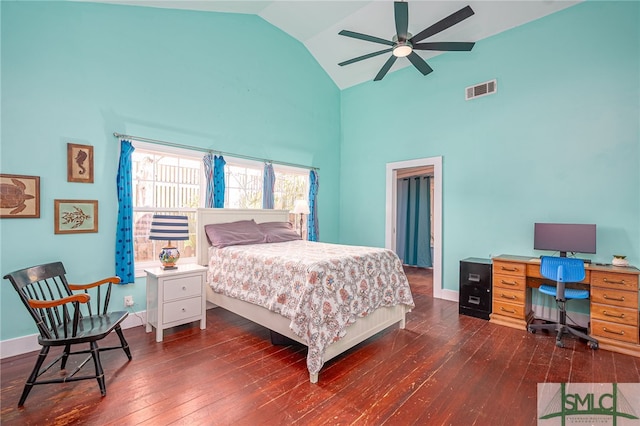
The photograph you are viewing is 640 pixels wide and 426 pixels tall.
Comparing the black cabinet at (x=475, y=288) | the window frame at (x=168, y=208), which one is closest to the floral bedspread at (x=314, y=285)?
the window frame at (x=168, y=208)

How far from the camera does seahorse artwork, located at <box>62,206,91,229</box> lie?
2.91 m

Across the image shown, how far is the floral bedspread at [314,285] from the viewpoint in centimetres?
228

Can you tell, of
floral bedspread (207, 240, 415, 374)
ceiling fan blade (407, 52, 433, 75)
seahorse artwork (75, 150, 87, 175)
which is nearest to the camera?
floral bedspread (207, 240, 415, 374)

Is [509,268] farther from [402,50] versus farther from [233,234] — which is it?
[233,234]

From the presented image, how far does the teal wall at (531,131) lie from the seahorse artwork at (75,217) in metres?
4.36

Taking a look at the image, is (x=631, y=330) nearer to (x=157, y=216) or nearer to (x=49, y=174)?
(x=157, y=216)

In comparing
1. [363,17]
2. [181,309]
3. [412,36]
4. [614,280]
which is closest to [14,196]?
→ [181,309]

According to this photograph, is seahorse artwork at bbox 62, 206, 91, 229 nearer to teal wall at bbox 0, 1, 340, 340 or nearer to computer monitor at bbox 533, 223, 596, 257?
teal wall at bbox 0, 1, 340, 340

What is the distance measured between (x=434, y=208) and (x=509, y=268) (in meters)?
1.50

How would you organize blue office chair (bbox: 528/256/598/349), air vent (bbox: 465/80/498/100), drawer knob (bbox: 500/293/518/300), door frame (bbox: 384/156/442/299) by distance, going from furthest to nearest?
1. door frame (bbox: 384/156/442/299)
2. air vent (bbox: 465/80/498/100)
3. drawer knob (bbox: 500/293/518/300)
4. blue office chair (bbox: 528/256/598/349)

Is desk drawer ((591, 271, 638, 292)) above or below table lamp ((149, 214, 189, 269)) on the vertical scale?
below

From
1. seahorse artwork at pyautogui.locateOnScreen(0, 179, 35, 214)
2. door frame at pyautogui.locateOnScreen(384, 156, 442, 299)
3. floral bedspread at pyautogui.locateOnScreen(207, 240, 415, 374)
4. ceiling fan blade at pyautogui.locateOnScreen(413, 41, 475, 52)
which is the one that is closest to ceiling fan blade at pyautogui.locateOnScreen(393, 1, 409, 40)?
ceiling fan blade at pyautogui.locateOnScreen(413, 41, 475, 52)

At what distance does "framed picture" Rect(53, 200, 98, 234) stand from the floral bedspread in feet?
4.40

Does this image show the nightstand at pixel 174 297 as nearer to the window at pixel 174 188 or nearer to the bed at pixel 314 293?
the bed at pixel 314 293
